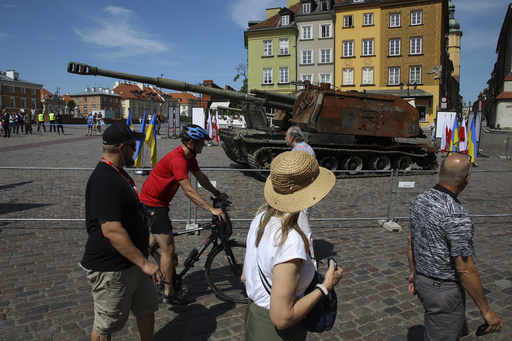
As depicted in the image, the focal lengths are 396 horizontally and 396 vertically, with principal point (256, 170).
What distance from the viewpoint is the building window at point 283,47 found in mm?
46188

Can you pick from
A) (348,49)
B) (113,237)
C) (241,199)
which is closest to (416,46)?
(348,49)

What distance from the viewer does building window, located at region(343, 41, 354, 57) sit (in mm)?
43562

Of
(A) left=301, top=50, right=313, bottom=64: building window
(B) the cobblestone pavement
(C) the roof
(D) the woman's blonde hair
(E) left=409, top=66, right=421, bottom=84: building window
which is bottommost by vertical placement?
(B) the cobblestone pavement

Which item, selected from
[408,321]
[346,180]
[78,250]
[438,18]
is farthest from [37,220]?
[438,18]

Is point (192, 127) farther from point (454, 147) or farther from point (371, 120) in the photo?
point (454, 147)

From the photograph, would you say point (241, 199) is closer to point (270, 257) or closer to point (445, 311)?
point (445, 311)

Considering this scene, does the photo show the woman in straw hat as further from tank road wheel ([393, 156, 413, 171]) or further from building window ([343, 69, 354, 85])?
building window ([343, 69, 354, 85])

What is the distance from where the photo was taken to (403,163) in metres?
14.7

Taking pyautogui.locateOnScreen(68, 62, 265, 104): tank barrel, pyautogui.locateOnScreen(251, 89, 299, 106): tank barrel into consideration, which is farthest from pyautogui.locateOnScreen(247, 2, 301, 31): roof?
pyautogui.locateOnScreen(68, 62, 265, 104): tank barrel

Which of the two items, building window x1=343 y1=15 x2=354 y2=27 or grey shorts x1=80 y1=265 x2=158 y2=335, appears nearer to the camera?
grey shorts x1=80 y1=265 x2=158 y2=335

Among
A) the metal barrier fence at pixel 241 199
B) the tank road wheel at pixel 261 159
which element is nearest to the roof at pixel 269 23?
the tank road wheel at pixel 261 159

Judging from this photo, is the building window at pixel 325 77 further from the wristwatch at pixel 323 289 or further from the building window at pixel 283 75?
the wristwatch at pixel 323 289

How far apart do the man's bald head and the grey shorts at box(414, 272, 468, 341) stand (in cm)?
67

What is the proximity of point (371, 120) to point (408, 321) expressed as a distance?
414 inches
